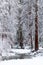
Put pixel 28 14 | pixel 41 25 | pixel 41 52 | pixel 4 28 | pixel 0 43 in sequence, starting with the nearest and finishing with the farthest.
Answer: pixel 0 43, pixel 4 28, pixel 41 52, pixel 28 14, pixel 41 25

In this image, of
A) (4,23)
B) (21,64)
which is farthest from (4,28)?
A: (21,64)

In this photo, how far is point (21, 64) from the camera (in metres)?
17.1

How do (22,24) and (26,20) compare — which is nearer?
(26,20)

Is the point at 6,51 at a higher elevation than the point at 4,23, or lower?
lower

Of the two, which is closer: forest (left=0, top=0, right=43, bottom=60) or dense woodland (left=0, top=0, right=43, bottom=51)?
forest (left=0, top=0, right=43, bottom=60)

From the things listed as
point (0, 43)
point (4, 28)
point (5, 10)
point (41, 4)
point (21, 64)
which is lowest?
point (21, 64)

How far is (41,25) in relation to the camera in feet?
103

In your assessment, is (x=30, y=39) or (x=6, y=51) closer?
(x=6, y=51)

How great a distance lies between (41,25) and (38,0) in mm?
6598

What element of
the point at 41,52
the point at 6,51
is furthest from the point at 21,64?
the point at 41,52

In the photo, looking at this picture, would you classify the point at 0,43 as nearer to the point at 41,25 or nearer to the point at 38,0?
the point at 38,0

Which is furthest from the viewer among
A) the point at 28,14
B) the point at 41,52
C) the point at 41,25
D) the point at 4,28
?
the point at 41,25

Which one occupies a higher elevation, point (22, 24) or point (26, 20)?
point (26, 20)

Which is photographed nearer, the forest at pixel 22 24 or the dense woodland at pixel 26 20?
the forest at pixel 22 24
